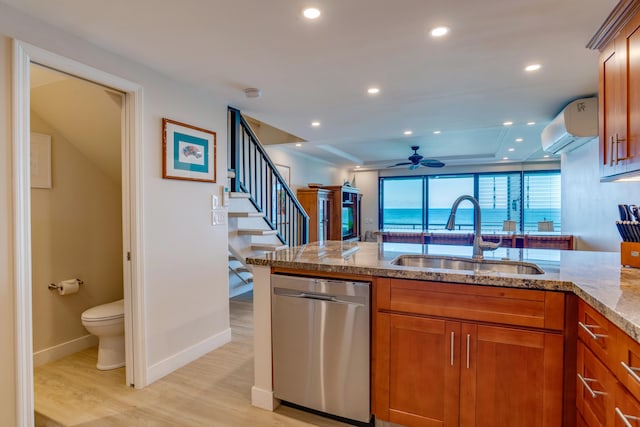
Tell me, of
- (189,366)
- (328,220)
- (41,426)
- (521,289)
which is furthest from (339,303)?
(328,220)

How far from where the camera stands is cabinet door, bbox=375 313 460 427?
1.77 metres

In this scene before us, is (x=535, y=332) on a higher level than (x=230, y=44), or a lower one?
lower

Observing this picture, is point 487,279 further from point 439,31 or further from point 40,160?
point 40,160

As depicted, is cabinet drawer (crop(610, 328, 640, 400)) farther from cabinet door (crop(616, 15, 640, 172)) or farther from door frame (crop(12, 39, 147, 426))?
door frame (crop(12, 39, 147, 426))

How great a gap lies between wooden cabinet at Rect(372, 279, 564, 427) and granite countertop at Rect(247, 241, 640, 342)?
2.4 inches

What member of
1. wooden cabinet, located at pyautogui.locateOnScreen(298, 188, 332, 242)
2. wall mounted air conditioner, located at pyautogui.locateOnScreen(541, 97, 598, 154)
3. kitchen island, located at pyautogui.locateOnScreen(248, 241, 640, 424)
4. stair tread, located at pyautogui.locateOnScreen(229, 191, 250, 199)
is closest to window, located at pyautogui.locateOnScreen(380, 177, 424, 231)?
wooden cabinet, located at pyautogui.locateOnScreen(298, 188, 332, 242)

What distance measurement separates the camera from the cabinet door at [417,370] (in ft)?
5.81

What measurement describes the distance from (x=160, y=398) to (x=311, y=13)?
2610mm

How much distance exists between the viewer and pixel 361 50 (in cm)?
226

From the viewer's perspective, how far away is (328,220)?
25.8ft

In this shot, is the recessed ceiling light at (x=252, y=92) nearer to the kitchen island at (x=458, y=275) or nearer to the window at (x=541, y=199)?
the kitchen island at (x=458, y=275)

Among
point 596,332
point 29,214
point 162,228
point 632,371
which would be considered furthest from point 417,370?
point 29,214

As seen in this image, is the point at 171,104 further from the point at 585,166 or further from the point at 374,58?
the point at 585,166

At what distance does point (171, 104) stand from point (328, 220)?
5.41 metres
